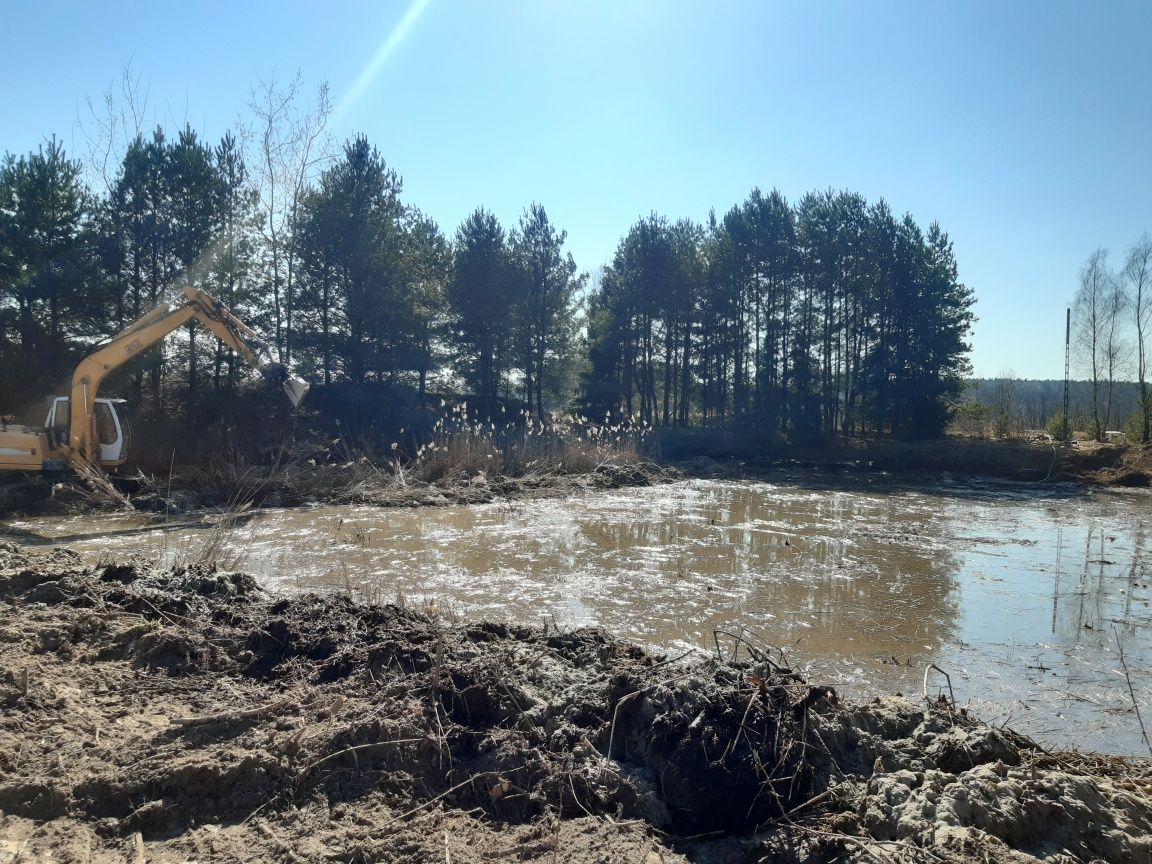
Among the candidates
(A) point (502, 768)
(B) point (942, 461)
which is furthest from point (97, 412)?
(B) point (942, 461)

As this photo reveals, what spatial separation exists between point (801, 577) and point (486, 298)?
21166 mm

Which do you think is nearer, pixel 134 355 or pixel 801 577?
pixel 801 577

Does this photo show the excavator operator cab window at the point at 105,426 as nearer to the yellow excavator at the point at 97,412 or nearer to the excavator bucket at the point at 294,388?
the yellow excavator at the point at 97,412

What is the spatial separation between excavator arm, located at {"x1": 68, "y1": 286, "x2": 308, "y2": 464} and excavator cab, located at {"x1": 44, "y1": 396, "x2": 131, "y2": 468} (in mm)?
125

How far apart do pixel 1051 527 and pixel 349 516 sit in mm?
12450

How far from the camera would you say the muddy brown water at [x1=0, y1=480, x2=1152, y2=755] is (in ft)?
18.4

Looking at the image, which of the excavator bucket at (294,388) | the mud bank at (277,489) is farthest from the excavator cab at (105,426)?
the excavator bucket at (294,388)

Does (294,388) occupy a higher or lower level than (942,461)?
higher

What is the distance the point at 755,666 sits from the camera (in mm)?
4195

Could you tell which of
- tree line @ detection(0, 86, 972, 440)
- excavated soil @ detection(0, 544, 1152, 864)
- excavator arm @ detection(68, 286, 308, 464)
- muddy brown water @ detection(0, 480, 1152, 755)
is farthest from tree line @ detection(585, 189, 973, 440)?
excavated soil @ detection(0, 544, 1152, 864)

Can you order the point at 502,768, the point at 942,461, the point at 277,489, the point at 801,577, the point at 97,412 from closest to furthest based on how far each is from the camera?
1. the point at 502,768
2. the point at 801,577
3. the point at 97,412
4. the point at 277,489
5. the point at 942,461

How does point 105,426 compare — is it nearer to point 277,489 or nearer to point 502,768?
point 277,489

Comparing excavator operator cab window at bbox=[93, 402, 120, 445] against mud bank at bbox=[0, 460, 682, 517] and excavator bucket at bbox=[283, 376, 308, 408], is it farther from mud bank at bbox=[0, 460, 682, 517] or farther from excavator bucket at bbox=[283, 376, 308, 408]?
excavator bucket at bbox=[283, 376, 308, 408]

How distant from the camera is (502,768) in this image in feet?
11.0
